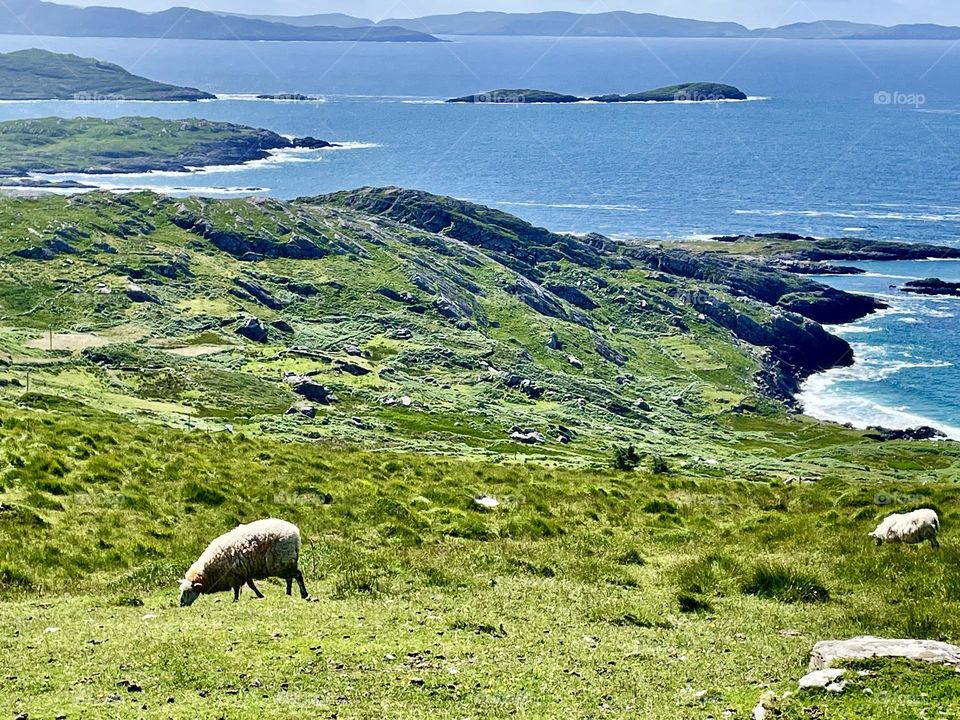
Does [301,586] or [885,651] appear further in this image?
[301,586]

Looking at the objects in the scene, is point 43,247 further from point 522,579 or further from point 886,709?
point 886,709

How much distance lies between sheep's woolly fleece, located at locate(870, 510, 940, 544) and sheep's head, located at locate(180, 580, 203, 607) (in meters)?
17.1

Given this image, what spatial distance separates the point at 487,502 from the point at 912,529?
13.4m

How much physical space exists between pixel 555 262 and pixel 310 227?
50.5 m

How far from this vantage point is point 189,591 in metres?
17.2

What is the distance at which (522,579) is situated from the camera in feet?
68.4

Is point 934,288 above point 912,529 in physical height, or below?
below

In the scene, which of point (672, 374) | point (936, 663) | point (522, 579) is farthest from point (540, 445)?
point (936, 663)

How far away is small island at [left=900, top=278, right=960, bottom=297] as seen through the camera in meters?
177

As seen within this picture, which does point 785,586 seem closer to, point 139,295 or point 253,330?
point 253,330

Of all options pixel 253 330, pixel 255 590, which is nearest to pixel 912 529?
pixel 255 590

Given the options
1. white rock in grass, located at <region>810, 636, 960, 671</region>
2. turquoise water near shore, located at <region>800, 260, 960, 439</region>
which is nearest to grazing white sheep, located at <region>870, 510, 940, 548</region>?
white rock in grass, located at <region>810, 636, 960, 671</region>

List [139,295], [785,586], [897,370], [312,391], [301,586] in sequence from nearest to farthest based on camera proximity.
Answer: [301,586] → [785,586] → [312,391] → [139,295] → [897,370]

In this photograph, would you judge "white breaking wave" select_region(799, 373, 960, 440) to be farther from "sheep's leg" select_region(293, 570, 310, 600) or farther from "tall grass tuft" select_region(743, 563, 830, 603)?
"sheep's leg" select_region(293, 570, 310, 600)
